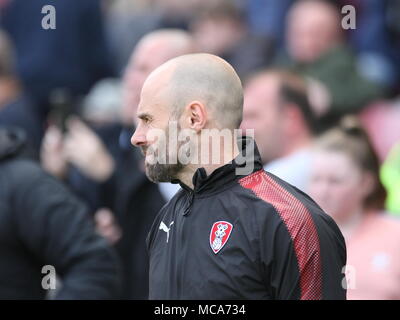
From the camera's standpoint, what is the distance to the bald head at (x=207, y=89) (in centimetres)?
389

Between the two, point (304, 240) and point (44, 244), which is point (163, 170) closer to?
point (304, 240)

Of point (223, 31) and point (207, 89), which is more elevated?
point (223, 31)

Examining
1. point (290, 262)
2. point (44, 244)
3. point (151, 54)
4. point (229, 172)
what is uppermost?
point (151, 54)

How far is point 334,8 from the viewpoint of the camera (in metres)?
Answer: 9.43

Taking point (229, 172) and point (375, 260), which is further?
point (375, 260)

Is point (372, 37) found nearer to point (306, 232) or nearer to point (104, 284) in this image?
point (104, 284)

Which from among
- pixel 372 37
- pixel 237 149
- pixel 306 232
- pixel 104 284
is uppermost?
pixel 372 37

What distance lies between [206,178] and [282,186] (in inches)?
10.9

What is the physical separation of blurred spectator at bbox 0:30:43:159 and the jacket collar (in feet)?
13.2

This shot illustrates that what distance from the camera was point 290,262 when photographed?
362 cm

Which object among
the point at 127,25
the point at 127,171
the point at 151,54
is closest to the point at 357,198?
the point at 127,171

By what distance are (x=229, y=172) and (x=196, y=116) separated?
0.78 ft

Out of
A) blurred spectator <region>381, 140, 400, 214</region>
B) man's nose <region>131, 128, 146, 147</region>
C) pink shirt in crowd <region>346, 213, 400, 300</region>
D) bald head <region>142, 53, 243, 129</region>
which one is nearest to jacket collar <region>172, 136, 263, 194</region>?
bald head <region>142, 53, 243, 129</region>
